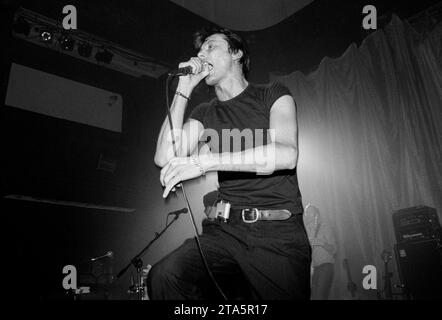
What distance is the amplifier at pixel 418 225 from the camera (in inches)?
174

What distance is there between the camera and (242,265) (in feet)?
5.81

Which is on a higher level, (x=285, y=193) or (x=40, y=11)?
(x=40, y=11)

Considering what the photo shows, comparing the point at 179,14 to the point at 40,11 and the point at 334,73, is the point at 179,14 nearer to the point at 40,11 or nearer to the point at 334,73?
the point at 40,11

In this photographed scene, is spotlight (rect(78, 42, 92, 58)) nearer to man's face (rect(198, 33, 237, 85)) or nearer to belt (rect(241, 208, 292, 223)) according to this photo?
man's face (rect(198, 33, 237, 85))

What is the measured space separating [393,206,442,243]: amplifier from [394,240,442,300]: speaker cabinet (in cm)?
8

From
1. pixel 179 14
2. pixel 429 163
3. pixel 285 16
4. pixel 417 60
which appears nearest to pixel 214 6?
pixel 179 14

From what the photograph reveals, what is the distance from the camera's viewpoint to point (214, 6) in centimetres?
564

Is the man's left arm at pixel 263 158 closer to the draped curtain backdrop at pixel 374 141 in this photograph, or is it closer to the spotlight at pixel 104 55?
the draped curtain backdrop at pixel 374 141

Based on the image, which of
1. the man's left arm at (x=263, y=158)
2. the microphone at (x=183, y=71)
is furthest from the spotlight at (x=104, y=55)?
the man's left arm at (x=263, y=158)

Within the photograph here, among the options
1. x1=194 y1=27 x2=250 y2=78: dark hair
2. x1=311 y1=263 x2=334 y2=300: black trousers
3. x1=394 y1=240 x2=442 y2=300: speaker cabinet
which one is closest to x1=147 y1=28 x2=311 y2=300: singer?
x1=194 y1=27 x2=250 y2=78: dark hair

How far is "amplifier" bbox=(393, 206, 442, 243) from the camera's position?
441 centimetres

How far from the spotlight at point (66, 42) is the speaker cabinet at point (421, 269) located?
252 inches
